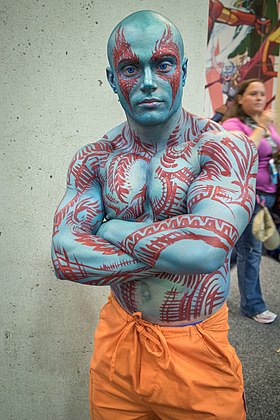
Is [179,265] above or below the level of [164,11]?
below

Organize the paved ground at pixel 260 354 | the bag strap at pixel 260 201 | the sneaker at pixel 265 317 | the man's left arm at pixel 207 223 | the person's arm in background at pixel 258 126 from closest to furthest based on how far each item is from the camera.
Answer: the man's left arm at pixel 207 223, the paved ground at pixel 260 354, the person's arm in background at pixel 258 126, the bag strap at pixel 260 201, the sneaker at pixel 265 317

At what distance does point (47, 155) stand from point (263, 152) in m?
1.30

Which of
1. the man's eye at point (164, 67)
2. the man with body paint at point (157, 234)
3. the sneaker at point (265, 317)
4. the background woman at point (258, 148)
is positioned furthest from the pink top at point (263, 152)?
the man's eye at point (164, 67)

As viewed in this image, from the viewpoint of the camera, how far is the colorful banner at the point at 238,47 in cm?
336

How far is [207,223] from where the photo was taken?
81 centimetres

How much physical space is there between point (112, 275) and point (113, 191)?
212 millimetres

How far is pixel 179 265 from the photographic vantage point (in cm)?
82

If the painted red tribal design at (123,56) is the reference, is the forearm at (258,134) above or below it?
below

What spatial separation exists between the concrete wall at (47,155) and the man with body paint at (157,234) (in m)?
0.36

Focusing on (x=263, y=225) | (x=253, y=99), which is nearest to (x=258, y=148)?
(x=253, y=99)

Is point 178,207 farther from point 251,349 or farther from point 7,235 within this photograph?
point 251,349

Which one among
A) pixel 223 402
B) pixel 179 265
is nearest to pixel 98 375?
pixel 223 402

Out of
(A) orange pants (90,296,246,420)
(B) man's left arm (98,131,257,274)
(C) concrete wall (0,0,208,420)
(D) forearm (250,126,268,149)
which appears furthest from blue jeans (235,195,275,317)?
(B) man's left arm (98,131,257,274)

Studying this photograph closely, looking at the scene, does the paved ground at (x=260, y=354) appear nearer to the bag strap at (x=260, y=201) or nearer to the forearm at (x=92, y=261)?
the bag strap at (x=260, y=201)
